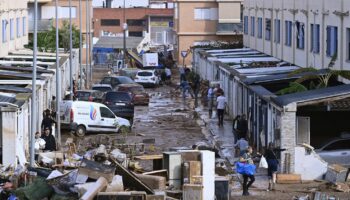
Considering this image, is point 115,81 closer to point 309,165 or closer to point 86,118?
point 86,118

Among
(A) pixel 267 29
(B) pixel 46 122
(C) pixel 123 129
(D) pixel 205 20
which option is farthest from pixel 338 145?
(D) pixel 205 20

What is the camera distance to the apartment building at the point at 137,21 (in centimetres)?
12425

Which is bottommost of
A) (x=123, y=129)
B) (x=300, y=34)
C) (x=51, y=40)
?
(x=123, y=129)

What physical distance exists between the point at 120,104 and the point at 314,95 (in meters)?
19.3

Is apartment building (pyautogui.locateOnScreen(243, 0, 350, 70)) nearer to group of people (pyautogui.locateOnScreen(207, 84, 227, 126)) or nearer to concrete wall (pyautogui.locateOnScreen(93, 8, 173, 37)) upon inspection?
group of people (pyautogui.locateOnScreen(207, 84, 227, 126))

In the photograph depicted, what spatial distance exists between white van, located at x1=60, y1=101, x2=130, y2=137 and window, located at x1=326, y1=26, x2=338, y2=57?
8.59m

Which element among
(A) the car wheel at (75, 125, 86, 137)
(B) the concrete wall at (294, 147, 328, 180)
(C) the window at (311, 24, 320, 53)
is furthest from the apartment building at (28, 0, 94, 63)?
(B) the concrete wall at (294, 147, 328, 180)

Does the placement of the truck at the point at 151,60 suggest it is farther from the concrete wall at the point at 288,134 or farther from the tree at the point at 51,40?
the concrete wall at the point at 288,134

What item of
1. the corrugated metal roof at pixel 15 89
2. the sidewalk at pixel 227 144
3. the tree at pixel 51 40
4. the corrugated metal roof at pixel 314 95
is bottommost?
the sidewalk at pixel 227 144

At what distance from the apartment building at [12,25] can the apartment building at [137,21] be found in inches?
2096

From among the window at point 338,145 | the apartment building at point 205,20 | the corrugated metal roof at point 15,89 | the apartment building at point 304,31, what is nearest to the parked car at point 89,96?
the apartment building at point 304,31

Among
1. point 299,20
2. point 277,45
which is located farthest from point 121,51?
point 299,20

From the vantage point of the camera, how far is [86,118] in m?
42.8

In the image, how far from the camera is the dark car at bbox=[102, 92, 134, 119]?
→ 4809 centimetres
